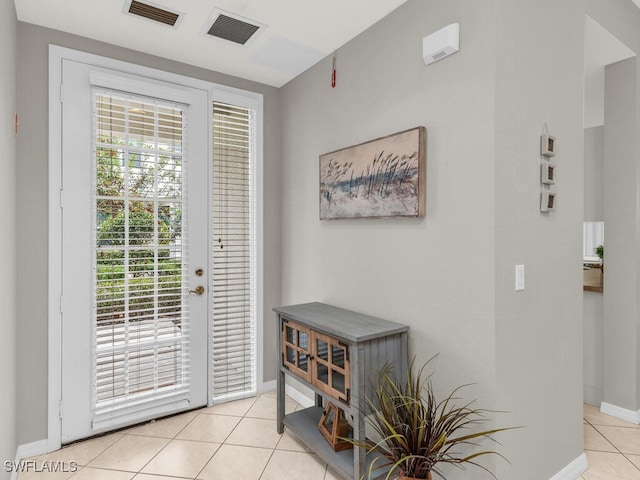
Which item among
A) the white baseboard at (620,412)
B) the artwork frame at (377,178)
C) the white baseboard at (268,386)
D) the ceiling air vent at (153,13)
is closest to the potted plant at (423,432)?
the artwork frame at (377,178)

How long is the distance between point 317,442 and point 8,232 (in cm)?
192

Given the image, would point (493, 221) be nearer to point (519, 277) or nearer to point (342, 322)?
point (519, 277)

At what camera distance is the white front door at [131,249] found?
234cm

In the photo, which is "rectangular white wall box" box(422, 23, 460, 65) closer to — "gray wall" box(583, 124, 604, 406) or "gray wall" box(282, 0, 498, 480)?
"gray wall" box(282, 0, 498, 480)

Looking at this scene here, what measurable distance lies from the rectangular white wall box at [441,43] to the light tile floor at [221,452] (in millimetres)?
2182

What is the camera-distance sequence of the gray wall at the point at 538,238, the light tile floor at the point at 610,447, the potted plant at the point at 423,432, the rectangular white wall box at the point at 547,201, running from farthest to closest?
the light tile floor at the point at 610,447, the rectangular white wall box at the point at 547,201, the gray wall at the point at 538,238, the potted plant at the point at 423,432

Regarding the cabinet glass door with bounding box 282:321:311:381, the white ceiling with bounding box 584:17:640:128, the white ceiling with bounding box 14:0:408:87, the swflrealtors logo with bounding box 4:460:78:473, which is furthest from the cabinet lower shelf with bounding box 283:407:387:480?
the white ceiling with bounding box 584:17:640:128

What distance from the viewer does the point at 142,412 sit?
101 inches

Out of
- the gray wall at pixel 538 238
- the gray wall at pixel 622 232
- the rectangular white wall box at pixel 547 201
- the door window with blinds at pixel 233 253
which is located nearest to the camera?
the gray wall at pixel 538 238

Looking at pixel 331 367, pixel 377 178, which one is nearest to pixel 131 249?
pixel 331 367

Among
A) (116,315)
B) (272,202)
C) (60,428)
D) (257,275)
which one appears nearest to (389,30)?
(272,202)

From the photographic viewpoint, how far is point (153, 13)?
7.06 ft

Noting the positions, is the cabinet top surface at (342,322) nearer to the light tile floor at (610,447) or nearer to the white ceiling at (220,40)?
the light tile floor at (610,447)

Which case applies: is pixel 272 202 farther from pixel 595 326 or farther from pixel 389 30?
pixel 595 326
